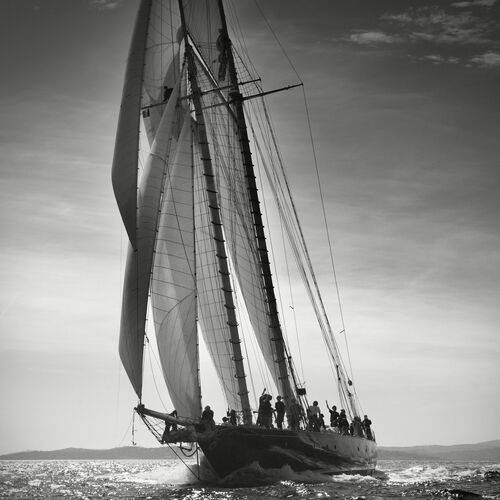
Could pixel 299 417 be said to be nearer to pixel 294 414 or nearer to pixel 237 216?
pixel 294 414

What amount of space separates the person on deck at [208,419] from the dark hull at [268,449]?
257mm

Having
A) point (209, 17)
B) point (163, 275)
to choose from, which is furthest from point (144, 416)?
point (209, 17)

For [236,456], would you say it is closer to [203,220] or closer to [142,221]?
[142,221]

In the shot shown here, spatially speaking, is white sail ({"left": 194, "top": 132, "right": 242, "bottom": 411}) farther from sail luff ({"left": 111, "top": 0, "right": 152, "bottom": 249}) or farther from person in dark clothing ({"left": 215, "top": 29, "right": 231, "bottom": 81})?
person in dark clothing ({"left": 215, "top": 29, "right": 231, "bottom": 81})

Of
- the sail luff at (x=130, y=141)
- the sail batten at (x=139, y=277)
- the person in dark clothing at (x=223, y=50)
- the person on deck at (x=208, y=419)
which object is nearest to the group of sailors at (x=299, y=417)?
the person on deck at (x=208, y=419)

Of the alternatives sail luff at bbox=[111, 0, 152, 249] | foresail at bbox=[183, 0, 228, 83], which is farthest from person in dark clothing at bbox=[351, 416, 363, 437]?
sail luff at bbox=[111, 0, 152, 249]

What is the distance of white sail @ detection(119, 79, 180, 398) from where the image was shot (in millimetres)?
26578

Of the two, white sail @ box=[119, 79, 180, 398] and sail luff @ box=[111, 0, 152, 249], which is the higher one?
sail luff @ box=[111, 0, 152, 249]

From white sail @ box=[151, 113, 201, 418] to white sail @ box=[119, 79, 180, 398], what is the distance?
59.9 inches

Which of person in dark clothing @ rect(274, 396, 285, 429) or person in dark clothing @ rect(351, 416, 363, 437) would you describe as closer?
person in dark clothing @ rect(274, 396, 285, 429)

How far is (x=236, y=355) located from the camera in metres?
32.8

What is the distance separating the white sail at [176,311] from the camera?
92.6 ft

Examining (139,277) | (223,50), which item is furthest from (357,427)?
(223,50)

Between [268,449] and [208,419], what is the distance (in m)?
2.93
